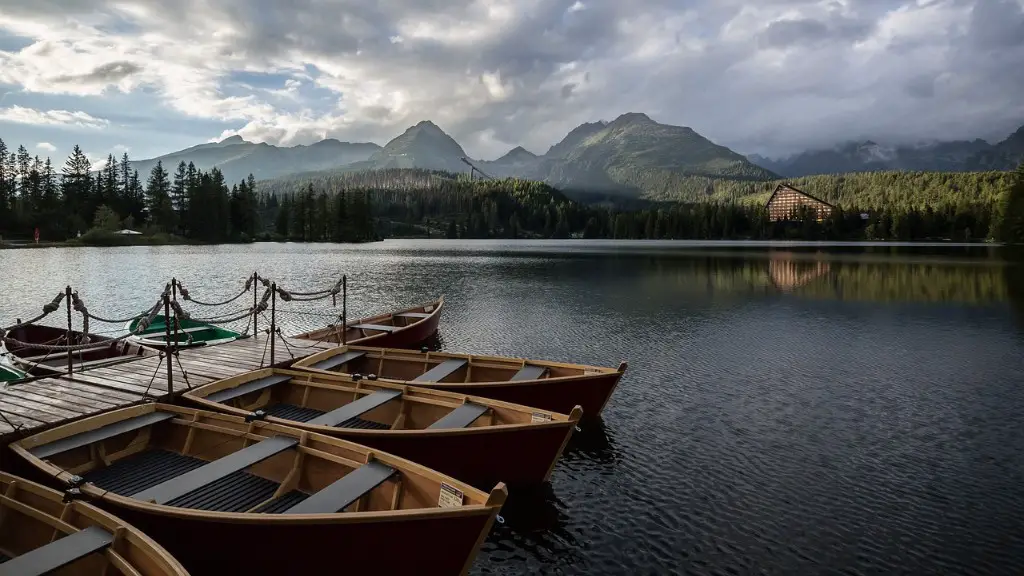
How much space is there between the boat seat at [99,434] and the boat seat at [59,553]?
4391 millimetres

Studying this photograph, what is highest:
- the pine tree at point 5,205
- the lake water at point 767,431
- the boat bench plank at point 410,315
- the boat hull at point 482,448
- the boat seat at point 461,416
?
the pine tree at point 5,205

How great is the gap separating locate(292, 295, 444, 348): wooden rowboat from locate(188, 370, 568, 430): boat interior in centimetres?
678

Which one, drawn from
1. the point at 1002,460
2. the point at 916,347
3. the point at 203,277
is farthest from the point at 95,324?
the point at 916,347

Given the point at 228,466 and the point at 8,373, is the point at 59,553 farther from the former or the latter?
the point at 8,373

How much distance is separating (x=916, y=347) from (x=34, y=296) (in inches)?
2394

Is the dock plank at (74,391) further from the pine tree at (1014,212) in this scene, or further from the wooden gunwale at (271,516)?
the pine tree at (1014,212)

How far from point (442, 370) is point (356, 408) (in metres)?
4.55

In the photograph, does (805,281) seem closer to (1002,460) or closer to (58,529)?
(1002,460)

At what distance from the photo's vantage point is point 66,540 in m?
6.91

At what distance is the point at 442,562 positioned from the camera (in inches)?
322

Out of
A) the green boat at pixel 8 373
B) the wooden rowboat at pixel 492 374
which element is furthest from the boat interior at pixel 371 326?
the green boat at pixel 8 373

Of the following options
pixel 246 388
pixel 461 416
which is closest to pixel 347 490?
pixel 461 416

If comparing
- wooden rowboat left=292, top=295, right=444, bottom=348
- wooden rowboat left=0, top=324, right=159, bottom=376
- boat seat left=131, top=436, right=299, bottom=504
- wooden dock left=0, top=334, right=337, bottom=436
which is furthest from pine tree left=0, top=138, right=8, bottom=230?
boat seat left=131, top=436, right=299, bottom=504

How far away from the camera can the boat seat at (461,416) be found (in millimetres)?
12539
